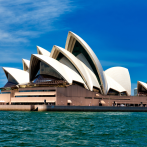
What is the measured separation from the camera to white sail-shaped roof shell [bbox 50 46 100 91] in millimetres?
66188

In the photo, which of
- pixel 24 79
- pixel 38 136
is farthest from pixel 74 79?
pixel 38 136

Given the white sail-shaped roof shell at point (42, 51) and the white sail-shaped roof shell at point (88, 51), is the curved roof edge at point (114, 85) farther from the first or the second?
the white sail-shaped roof shell at point (42, 51)

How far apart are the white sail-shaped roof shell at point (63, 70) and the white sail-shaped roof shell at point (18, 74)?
454 inches

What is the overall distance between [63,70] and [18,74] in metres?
18.9

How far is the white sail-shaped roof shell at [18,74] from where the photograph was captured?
2906 inches

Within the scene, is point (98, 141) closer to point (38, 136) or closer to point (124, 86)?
point (38, 136)

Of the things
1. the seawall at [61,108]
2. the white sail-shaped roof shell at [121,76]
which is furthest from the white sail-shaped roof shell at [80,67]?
the white sail-shaped roof shell at [121,76]

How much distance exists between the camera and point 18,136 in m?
17.4

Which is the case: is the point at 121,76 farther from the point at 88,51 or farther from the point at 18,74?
the point at 18,74

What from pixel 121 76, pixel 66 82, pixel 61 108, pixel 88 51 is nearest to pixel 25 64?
pixel 66 82

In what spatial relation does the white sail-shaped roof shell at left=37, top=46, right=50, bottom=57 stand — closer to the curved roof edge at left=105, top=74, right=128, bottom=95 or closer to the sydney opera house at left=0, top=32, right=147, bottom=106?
the sydney opera house at left=0, top=32, right=147, bottom=106

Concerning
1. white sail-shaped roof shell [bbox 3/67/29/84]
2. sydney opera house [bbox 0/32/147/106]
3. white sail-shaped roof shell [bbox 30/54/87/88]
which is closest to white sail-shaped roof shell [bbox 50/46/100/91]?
sydney opera house [bbox 0/32/147/106]

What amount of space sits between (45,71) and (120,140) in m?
50.8

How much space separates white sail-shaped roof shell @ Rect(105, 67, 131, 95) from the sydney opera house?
78.0 inches
